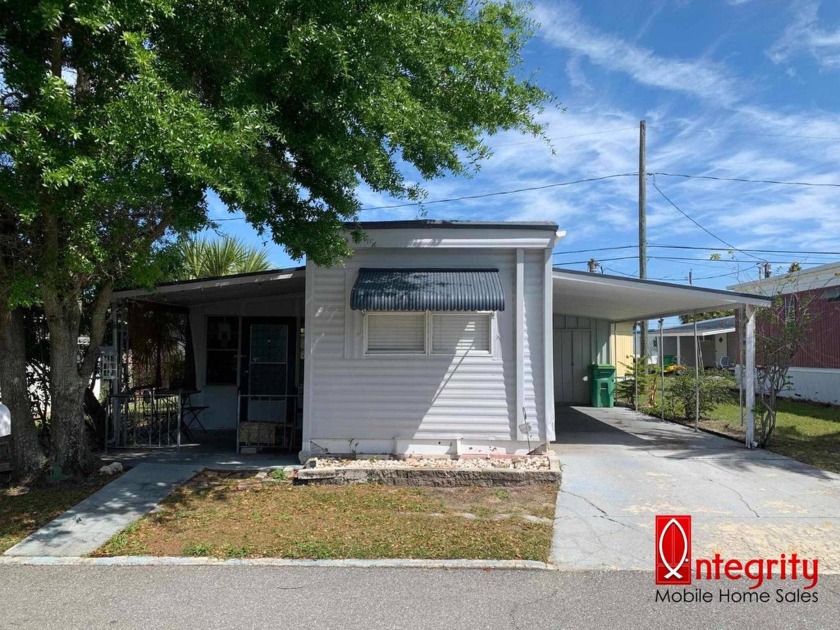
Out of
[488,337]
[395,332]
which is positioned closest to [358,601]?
[395,332]

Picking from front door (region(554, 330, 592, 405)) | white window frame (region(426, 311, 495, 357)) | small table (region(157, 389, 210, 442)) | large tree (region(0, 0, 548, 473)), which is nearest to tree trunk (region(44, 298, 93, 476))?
large tree (region(0, 0, 548, 473))

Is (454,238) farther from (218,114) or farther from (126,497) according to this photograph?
(126,497)

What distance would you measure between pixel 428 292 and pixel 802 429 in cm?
843

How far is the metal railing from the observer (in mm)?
9391

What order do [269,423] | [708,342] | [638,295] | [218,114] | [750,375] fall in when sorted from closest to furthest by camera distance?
1. [218,114]
2. [269,423]
3. [750,375]
4. [638,295]
5. [708,342]

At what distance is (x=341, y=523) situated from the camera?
6.07 metres

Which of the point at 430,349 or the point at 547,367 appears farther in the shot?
the point at 430,349

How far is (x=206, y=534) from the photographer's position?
5738 mm

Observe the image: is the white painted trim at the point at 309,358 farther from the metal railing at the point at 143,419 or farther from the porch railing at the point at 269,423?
the metal railing at the point at 143,419

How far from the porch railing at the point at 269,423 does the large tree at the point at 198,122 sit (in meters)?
2.30

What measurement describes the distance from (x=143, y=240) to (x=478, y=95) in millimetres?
4106

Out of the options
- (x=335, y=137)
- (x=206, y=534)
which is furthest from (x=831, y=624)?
(x=335, y=137)

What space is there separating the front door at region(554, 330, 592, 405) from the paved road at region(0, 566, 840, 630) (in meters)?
12.1

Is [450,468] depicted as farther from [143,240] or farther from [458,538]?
[143,240]
